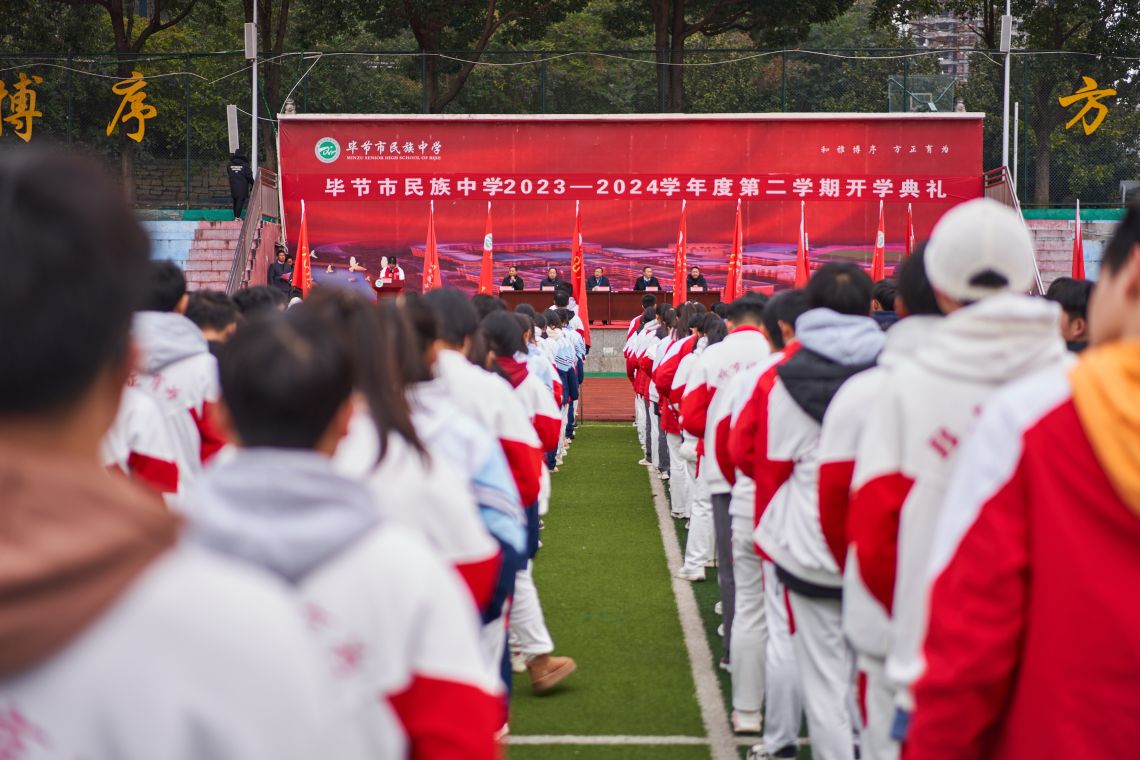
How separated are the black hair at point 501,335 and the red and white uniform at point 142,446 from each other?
2.21 m

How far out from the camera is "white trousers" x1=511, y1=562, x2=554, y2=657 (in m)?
6.74

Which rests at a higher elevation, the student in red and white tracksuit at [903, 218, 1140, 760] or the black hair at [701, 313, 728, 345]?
the student in red and white tracksuit at [903, 218, 1140, 760]

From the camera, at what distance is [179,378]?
5.35 meters

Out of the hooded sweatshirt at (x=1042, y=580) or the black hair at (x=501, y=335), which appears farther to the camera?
the black hair at (x=501, y=335)

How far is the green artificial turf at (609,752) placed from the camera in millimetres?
6051

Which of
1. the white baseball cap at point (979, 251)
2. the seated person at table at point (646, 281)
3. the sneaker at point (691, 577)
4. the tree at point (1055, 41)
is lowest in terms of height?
the sneaker at point (691, 577)

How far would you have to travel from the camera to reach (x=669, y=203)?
2994cm

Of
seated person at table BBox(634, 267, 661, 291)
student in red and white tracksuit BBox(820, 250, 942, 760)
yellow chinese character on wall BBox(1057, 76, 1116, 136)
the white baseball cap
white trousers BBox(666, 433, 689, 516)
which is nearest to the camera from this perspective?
the white baseball cap

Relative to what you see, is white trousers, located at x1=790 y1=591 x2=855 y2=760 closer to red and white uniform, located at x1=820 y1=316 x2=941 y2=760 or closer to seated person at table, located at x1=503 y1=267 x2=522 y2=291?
red and white uniform, located at x1=820 y1=316 x2=941 y2=760

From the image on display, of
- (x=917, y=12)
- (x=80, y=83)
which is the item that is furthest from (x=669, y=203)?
(x=80, y=83)

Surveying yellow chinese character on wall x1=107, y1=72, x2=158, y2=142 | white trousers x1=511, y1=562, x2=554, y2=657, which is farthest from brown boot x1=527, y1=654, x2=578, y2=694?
yellow chinese character on wall x1=107, y1=72, x2=158, y2=142

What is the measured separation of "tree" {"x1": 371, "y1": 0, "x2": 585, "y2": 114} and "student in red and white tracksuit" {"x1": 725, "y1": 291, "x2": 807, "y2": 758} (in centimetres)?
2701

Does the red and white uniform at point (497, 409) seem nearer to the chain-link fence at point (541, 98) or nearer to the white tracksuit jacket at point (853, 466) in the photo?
the white tracksuit jacket at point (853, 466)

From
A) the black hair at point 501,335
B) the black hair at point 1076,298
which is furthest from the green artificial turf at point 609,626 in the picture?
the black hair at point 1076,298
